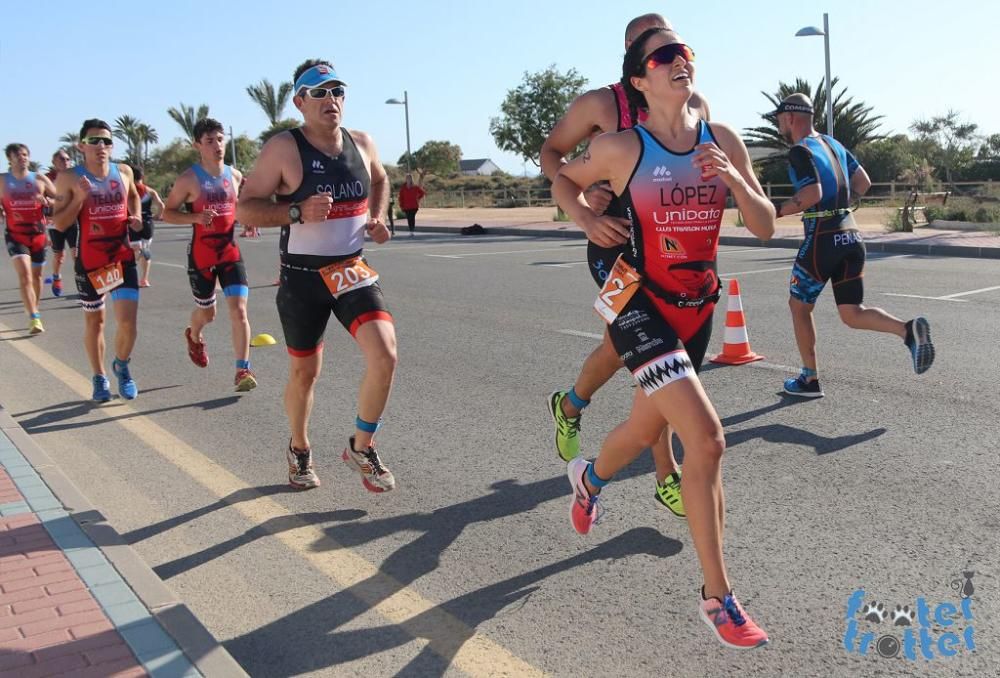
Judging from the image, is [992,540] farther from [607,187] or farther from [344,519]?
[344,519]

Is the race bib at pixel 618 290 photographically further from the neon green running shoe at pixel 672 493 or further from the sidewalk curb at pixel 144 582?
the sidewalk curb at pixel 144 582

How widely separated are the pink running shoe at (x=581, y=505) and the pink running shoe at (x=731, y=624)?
3.23 ft

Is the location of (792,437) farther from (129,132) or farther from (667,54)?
(129,132)

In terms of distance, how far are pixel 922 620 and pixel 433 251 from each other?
63.8 feet

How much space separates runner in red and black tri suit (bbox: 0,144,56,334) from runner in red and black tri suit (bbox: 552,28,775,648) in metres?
9.24

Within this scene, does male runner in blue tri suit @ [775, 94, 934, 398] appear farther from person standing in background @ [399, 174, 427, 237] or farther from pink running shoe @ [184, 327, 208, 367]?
person standing in background @ [399, 174, 427, 237]

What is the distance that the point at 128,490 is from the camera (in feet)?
18.1

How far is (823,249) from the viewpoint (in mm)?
6871

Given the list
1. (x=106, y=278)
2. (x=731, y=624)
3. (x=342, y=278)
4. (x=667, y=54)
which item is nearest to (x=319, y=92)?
(x=342, y=278)

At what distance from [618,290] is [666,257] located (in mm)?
211

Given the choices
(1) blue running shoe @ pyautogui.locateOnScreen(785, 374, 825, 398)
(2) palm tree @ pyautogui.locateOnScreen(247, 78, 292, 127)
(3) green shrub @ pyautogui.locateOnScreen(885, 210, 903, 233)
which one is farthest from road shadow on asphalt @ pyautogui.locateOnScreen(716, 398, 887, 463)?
(2) palm tree @ pyautogui.locateOnScreen(247, 78, 292, 127)

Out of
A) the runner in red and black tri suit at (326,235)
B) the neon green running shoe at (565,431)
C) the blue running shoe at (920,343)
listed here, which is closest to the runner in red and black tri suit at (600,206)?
the neon green running shoe at (565,431)

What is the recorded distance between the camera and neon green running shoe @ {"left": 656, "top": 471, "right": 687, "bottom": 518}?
4.53 meters

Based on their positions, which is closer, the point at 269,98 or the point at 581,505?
the point at 581,505
